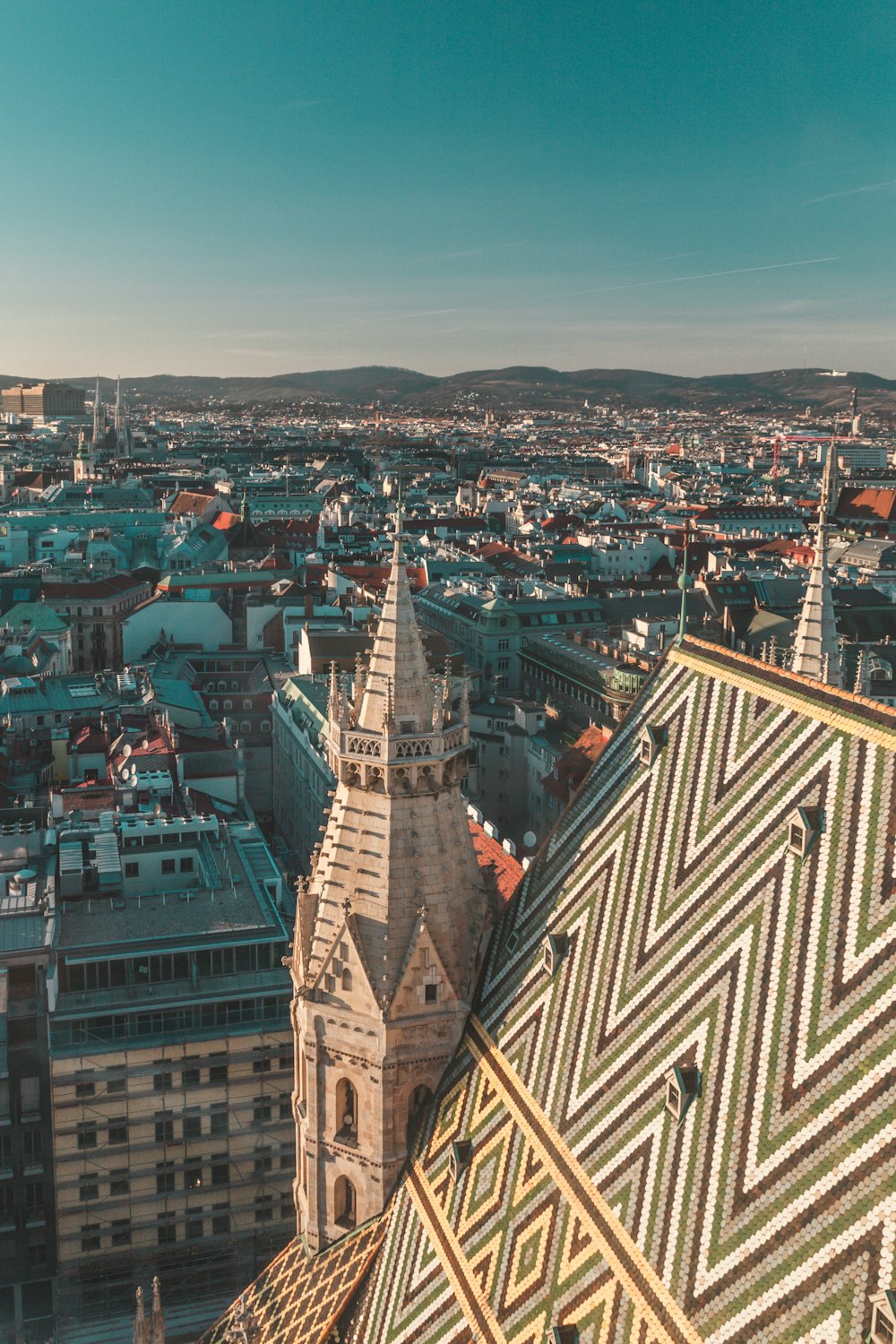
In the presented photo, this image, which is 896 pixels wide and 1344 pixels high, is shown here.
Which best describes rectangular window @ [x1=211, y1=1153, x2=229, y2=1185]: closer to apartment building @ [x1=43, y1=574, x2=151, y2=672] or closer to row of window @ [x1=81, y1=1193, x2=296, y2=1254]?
row of window @ [x1=81, y1=1193, x2=296, y2=1254]

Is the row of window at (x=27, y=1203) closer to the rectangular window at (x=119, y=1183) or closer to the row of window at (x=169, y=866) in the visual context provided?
the rectangular window at (x=119, y=1183)

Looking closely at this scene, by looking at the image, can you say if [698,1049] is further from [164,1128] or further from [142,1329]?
[164,1128]

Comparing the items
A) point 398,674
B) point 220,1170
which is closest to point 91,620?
point 220,1170

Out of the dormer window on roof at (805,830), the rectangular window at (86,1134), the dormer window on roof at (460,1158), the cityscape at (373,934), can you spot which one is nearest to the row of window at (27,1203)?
the cityscape at (373,934)

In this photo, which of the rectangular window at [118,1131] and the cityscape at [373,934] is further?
the rectangular window at [118,1131]

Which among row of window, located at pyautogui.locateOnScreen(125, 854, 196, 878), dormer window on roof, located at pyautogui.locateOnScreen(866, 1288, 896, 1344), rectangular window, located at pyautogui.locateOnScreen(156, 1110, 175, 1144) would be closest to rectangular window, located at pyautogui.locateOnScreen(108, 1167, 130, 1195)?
rectangular window, located at pyautogui.locateOnScreen(156, 1110, 175, 1144)

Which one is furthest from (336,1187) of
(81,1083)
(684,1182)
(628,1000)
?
(81,1083)
